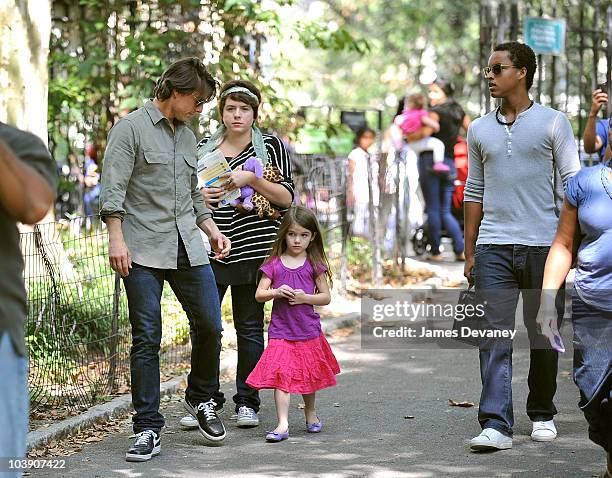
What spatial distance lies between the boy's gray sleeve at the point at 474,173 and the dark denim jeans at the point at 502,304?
0.34 meters

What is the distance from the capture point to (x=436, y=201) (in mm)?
14570

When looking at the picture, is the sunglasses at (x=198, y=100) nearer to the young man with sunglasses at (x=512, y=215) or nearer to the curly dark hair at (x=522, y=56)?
the young man with sunglasses at (x=512, y=215)

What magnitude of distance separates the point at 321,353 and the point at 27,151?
3679 millimetres

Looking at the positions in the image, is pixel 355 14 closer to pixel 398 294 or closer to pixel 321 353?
pixel 398 294

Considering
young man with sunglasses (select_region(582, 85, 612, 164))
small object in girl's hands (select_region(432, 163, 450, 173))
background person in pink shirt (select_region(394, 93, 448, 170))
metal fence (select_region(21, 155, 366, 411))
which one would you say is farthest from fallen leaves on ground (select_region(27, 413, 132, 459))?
background person in pink shirt (select_region(394, 93, 448, 170))

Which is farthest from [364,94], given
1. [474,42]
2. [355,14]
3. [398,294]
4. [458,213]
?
[398,294]

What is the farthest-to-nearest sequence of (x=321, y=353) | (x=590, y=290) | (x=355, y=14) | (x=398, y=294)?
(x=355, y=14) < (x=398, y=294) < (x=321, y=353) < (x=590, y=290)

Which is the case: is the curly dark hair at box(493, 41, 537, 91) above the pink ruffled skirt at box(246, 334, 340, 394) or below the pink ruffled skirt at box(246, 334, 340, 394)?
above

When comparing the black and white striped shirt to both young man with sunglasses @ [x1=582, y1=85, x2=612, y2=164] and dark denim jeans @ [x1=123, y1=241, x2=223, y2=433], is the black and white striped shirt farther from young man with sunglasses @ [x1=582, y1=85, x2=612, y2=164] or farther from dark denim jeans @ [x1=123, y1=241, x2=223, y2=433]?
young man with sunglasses @ [x1=582, y1=85, x2=612, y2=164]

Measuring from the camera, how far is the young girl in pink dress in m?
7.01

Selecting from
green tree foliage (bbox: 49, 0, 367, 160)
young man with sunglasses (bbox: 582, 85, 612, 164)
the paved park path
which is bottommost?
the paved park path

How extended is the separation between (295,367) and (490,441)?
49.3 inches

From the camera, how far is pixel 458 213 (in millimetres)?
15383

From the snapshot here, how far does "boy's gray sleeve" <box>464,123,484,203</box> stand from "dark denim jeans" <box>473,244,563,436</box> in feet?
1.10
